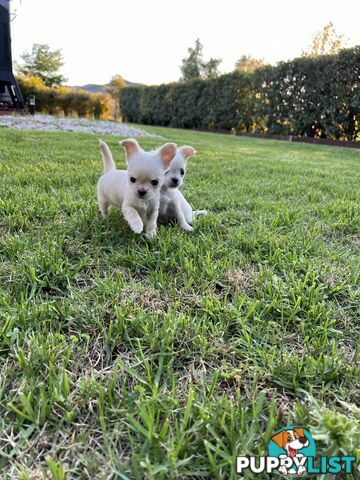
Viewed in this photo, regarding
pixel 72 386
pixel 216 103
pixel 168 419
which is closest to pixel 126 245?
pixel 72 386

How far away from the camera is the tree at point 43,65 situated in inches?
1429

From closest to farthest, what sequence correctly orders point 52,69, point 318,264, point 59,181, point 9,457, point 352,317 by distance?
point 9,457 < point 352,317 < point 318,264 < point 59,181 < point 52,69

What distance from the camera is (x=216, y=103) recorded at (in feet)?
59.6

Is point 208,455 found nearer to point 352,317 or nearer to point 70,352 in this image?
point 70,352

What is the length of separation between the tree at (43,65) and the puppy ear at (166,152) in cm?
4039

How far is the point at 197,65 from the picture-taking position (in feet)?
130

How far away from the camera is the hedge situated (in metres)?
12.1

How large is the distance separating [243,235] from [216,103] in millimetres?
17877

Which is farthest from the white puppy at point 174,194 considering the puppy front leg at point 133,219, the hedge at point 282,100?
the hedge at point 282,100

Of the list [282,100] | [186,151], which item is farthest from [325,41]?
[186,151]

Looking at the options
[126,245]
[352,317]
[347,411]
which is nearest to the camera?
[347,411]

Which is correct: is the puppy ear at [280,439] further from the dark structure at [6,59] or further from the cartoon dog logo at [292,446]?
the dark structure at [6,59]

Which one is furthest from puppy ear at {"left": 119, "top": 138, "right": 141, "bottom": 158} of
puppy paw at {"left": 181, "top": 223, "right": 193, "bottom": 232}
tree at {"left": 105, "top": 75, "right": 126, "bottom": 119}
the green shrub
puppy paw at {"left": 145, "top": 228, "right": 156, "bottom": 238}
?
tree at {"left": 105, "top": 75, "right": 126, "bottom": 119}

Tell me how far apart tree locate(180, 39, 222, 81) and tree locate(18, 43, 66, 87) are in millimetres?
14231
